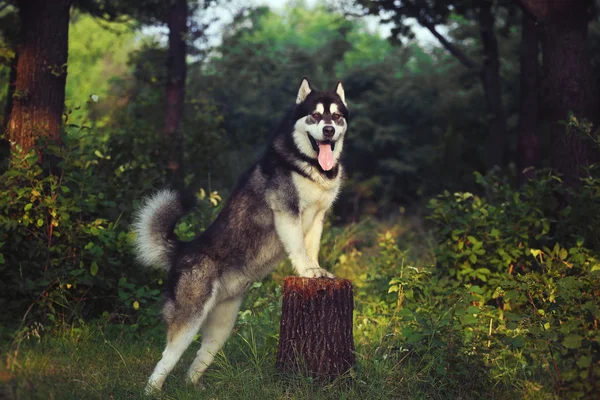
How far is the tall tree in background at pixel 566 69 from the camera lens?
310 inches

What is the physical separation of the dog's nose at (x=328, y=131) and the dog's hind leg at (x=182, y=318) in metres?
1.56

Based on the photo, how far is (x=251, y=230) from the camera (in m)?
5.59

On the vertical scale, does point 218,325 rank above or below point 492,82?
below

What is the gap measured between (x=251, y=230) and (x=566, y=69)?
473cm

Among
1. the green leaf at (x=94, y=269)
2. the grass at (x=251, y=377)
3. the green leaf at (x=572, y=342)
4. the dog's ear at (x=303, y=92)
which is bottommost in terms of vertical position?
the grass at (x=251, y=377)

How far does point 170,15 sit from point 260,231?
876cm

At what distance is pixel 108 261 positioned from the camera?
660 centimetres

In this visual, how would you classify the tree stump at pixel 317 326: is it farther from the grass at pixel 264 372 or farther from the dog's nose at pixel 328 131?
the dog's nose at pixel 328 131

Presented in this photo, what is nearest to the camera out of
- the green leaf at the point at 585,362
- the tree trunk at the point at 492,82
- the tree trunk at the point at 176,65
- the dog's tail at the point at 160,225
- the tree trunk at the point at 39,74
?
the green leaf at the point at 585,362

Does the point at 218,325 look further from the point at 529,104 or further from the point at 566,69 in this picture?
the point at 529,104

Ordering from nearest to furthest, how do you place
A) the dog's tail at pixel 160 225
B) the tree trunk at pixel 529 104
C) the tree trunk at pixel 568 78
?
the dog's tail at pixel 160 225 < the tree trunk at pixel 568 78 < the tree trunk at pixel 529 104

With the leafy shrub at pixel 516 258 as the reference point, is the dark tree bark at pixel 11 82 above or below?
above

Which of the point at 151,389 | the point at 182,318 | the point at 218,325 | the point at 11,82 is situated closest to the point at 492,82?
the point at 11,82

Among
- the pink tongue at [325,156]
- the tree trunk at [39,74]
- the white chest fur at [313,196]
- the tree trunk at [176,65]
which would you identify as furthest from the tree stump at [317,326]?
the tree trunk at [176,65]
